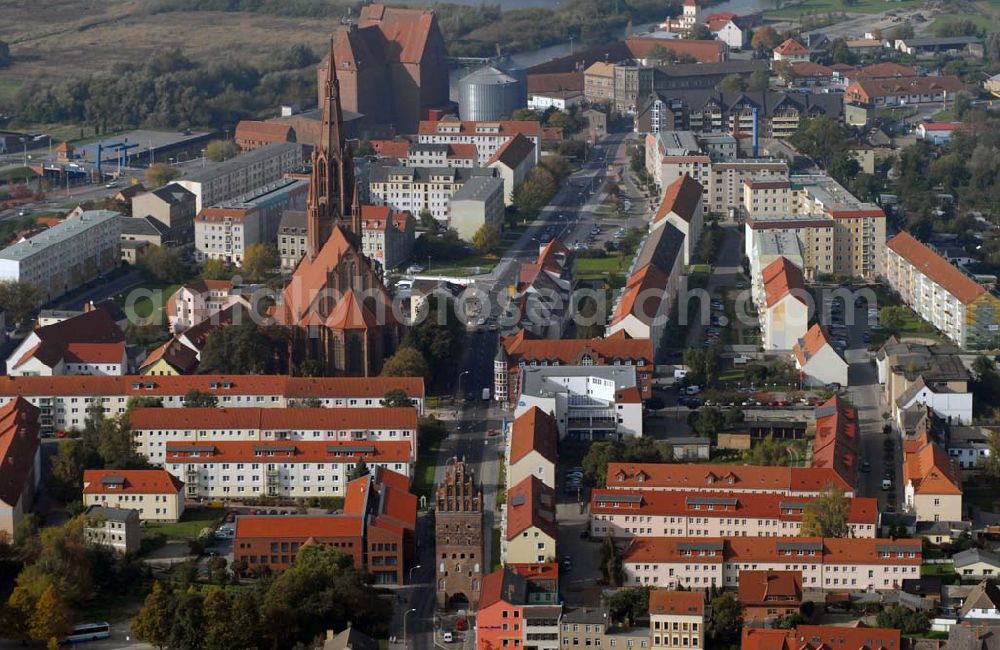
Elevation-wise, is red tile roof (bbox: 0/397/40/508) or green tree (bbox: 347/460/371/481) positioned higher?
red tile roof (bbox: 0/397/40/508)

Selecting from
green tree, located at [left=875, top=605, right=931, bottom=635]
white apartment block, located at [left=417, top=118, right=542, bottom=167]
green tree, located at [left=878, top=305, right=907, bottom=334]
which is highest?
green tree, located at [left=875, top=605, right=931, bottom=635]

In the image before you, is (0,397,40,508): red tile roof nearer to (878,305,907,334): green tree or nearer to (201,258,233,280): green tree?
Answer: (201,258,233,280): green tree

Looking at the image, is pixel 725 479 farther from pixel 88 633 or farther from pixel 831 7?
pixel 831 7

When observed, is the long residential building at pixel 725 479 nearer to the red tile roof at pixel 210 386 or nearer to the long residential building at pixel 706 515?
the long residential building at pixel 706 515

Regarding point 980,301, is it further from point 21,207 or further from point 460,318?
point 21,207

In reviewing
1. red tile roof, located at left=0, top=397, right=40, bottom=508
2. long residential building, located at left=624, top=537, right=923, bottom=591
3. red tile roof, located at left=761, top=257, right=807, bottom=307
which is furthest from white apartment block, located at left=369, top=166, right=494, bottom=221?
long residential building, located at left=624, top=537, right=923, bottom=591

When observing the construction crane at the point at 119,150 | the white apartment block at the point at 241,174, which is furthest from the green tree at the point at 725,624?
the construction crane at the point at 119,150

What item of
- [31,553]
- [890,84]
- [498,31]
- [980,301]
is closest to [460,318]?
[980,301]
